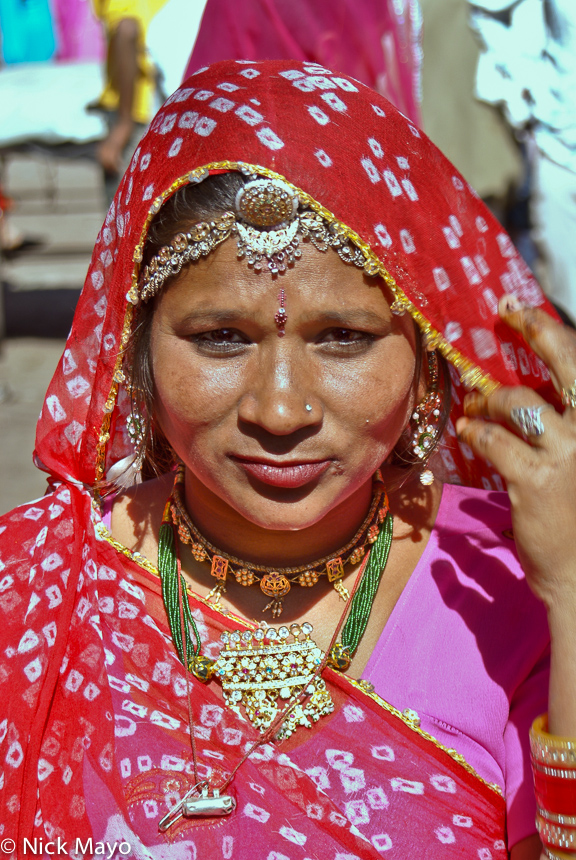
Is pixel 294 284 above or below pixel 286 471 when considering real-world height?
above

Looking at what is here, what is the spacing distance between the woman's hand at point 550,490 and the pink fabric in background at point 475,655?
21 centimetres

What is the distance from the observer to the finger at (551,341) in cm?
158

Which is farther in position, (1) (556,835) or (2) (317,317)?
(2) (317,317)

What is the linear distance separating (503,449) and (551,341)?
21 cm

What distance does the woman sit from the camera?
1.64 meters

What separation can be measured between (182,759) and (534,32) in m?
3.02

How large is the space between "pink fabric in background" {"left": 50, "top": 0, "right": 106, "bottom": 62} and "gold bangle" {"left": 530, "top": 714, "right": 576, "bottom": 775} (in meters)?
9.93

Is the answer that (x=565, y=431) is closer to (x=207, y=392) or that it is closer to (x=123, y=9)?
(x=207, y=392)

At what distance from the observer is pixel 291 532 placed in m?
1.95

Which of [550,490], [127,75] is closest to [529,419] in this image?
[550,490]

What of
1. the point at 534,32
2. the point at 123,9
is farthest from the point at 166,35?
the point at 534,32

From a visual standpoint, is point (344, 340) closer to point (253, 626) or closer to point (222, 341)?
point (222, 341)

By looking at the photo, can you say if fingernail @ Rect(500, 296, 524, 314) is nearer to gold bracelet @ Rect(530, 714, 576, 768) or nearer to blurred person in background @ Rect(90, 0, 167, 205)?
gold bracelet @ Rect(530, 714, 576, 768)

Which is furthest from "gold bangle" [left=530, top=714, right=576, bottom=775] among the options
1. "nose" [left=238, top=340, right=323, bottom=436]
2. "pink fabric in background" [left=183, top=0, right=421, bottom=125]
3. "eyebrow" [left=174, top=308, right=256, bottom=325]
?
"pink fabric in background" [left=183, top=0, right=421, bottom=125]
